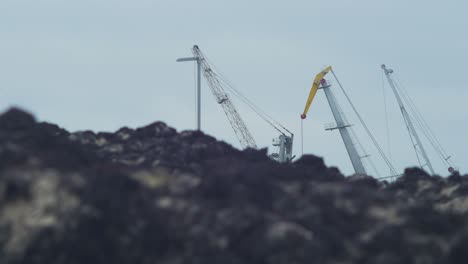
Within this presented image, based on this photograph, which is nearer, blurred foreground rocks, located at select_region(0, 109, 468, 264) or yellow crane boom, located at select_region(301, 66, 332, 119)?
blurred foreground rocks, located at select_region(0, 109, 468, 264)

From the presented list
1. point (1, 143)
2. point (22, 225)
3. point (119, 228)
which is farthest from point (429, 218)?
point (1, 143)

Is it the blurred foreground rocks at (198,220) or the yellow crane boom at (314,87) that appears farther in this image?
the yellow crane boom at (314,87)

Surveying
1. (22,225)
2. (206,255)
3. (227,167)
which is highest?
(227,167)

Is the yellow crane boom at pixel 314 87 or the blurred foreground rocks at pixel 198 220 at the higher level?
the yellow crane boom at pixel 314 87

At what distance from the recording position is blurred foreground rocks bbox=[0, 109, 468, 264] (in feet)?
130

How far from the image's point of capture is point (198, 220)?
42.2m

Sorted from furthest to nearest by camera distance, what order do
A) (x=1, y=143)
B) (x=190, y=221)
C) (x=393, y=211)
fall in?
(x=1, y=143) < (x=393, y=211) < (x=190, y=221)

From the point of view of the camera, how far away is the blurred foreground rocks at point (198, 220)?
3969cm

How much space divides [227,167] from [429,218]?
15.8m

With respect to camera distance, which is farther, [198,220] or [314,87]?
[314,87]

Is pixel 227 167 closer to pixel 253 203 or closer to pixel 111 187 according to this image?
pixel 253 203

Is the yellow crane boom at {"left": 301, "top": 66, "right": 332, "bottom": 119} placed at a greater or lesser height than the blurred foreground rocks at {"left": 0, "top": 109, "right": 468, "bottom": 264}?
greater

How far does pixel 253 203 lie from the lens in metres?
45.5

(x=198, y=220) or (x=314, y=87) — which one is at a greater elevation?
(x=314, y=87)
